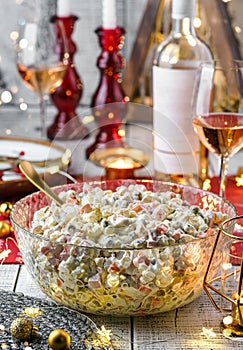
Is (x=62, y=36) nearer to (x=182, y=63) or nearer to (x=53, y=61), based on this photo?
(x=53, y=61)

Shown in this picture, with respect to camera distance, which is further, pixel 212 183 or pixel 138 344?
pixel 212 183

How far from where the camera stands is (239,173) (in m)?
1.88

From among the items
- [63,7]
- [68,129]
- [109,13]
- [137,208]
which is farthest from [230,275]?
[63,7]

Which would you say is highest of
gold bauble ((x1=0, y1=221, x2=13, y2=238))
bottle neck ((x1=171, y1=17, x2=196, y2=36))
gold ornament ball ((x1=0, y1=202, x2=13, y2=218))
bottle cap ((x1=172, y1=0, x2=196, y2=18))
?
bottle cap ((x1=172, y1=0, x2=196, y2=18))

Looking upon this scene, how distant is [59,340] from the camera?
3.41ft

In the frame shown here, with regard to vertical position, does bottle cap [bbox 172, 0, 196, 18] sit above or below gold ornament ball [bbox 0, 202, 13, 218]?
above

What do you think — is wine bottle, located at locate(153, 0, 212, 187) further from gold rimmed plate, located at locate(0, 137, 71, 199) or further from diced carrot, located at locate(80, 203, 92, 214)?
diced carrot, located at locate(80, 203, 92, 214)

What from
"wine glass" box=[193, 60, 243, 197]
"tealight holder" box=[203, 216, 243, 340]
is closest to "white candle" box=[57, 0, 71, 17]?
"wine glass" box=[193, 60, 243, 197]

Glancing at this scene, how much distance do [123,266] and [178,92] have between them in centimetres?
69

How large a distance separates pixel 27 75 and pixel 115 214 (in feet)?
3.67

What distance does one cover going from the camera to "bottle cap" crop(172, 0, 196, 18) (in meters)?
1.66

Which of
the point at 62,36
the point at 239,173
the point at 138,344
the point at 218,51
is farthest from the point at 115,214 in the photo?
the point at 218,51

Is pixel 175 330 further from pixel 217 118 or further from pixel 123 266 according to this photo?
pixel 217 118

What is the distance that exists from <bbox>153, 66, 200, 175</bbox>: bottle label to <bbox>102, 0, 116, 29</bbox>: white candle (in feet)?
1.27
